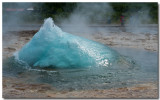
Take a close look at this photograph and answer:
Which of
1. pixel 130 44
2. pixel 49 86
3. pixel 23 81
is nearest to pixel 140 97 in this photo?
pixel 49 86

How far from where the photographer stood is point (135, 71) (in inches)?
166

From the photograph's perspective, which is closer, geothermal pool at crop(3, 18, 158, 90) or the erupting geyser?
geothermal pool at crop(3, 18, 158, 90)

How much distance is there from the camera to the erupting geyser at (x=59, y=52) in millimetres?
4246

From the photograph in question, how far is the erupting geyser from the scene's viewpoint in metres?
4.25

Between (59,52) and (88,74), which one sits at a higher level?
(59,52)

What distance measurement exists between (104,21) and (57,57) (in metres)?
4.13

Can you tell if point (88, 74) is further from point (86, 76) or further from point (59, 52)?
point (59, 52)

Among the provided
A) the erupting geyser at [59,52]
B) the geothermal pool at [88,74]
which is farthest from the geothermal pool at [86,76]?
the erupting geyser at [59,52]

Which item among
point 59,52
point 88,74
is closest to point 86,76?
point 88,74

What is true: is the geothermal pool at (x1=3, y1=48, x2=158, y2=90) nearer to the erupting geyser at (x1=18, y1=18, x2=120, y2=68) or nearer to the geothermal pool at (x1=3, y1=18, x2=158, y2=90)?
the geothermal pool at (x1=3, y1=18, x2=158, y2=90)

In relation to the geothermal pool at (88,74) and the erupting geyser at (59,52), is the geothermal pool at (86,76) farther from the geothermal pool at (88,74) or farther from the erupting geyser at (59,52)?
the erupting geyser at (59,52)

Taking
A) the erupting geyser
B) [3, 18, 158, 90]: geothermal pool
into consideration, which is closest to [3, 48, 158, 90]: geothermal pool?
[3, 18, 158, 90]: geothermal pool

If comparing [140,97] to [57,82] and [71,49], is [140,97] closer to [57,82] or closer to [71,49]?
[57,82]

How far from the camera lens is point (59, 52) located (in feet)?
14.0
